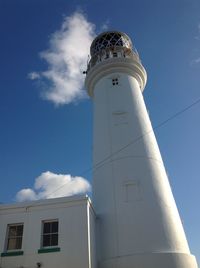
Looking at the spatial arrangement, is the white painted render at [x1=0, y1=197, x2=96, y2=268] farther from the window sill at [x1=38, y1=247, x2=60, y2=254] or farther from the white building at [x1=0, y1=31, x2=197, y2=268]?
the window sill at [x1=38, y1=247, x2=60, y2=254]

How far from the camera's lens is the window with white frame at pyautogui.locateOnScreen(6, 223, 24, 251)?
35.8 ft

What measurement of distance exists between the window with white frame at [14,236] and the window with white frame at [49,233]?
3.36 feet

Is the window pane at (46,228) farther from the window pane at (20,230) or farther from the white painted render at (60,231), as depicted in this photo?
the window pane at (20,230)

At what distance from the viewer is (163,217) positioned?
38.2 ft

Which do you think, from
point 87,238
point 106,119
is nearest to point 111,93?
point 106,119

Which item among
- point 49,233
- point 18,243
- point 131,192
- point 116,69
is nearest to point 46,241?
point 49,233

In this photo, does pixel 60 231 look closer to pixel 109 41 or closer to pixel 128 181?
pixel 128 181

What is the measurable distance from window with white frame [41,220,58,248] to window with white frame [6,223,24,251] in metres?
1.02

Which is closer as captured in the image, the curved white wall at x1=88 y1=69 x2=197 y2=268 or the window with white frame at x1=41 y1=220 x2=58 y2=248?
the window with white frame at x1=41 y1=220 x2=58 y2=248

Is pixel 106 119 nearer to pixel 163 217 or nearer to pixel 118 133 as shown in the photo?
pixel 118 133

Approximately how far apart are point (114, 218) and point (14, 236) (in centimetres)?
435

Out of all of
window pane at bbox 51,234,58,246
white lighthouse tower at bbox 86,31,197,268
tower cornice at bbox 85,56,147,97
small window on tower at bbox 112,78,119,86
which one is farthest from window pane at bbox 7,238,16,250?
tower cornice at bbox 85,56,147,97

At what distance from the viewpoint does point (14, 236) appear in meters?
11.1

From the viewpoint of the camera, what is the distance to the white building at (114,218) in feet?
34.0
